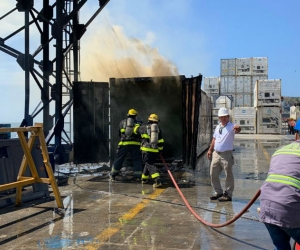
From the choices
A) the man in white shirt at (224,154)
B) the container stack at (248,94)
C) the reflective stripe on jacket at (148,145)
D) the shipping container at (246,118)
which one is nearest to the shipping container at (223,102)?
the container stack at (248,94)

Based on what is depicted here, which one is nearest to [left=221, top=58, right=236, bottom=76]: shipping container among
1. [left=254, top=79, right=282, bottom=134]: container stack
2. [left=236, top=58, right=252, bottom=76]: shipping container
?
[left=236, top=58, right=252, bottom=76]: shipping container

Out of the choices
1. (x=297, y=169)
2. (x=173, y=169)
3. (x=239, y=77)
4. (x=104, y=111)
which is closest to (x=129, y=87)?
(x=104, y=111)

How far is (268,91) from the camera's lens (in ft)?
92.2

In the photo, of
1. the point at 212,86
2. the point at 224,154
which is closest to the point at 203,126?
the point at 224,154

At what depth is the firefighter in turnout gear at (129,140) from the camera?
9000 mm

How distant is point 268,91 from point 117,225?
81.6ft

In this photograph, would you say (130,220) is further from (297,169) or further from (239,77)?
(239,77)

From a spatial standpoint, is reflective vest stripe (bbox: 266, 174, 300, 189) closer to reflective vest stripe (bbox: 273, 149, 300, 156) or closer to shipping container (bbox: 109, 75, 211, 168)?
reflective vest stripe (bbox: 273, 149, 300, 156)

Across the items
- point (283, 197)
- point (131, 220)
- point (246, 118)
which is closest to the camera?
point (283, 197)

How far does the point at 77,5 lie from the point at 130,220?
273 inches

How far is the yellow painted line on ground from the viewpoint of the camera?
183 inches

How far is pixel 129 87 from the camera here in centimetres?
1069

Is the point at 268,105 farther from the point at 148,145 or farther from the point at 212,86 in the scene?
the point at 148,145

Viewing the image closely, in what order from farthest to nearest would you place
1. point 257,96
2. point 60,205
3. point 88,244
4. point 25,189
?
point 257,96 → point 25,189 → point 60,205 → point 88,244
